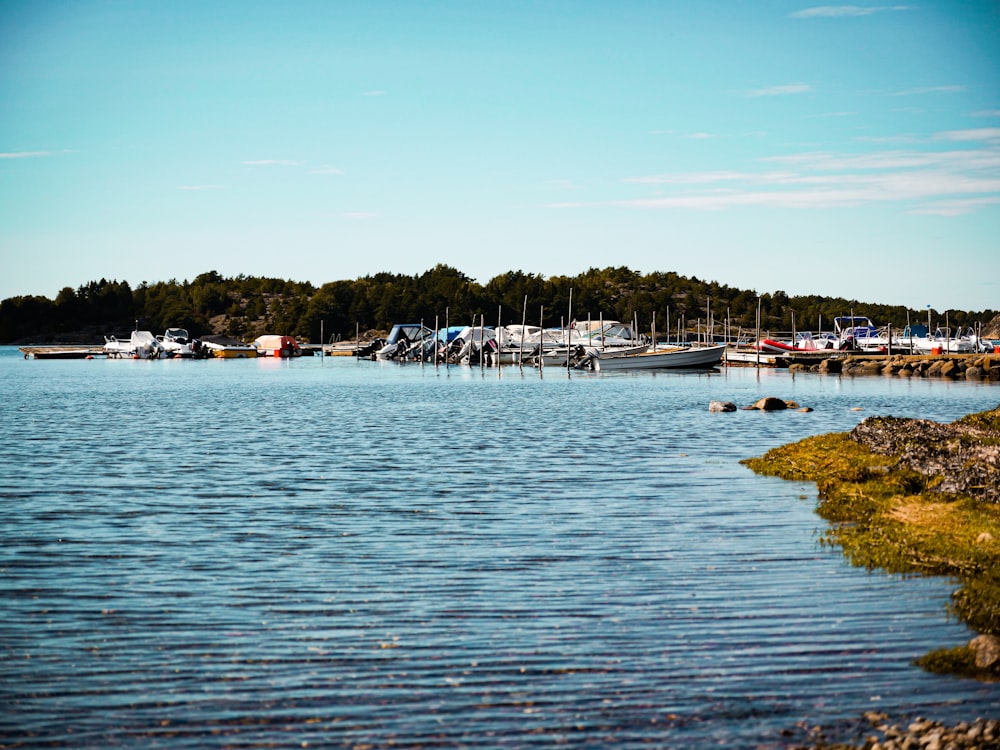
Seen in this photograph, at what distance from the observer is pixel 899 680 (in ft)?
39.2

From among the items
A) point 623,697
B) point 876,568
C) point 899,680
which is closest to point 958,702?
point 899,680

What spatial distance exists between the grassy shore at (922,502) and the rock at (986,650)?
1.3 inches

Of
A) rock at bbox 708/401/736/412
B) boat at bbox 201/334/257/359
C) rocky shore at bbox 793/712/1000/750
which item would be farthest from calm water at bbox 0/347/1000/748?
boat at bbox 201/334/257/359

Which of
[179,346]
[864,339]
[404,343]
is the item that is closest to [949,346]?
[864,339]

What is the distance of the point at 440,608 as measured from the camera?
15.5 m

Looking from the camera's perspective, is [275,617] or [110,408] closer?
[275,617]

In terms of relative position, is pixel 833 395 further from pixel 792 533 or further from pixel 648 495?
pixel 792 533

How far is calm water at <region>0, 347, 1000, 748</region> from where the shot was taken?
11125 mm

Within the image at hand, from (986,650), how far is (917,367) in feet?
316

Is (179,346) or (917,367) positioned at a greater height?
(179,346)

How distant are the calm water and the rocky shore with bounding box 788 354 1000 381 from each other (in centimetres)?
7166

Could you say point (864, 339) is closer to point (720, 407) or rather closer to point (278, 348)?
point (720, 407)

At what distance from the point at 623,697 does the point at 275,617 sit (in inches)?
223

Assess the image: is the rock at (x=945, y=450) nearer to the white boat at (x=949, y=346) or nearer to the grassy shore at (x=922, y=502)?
the grassy shore at (x=922, y=502)
